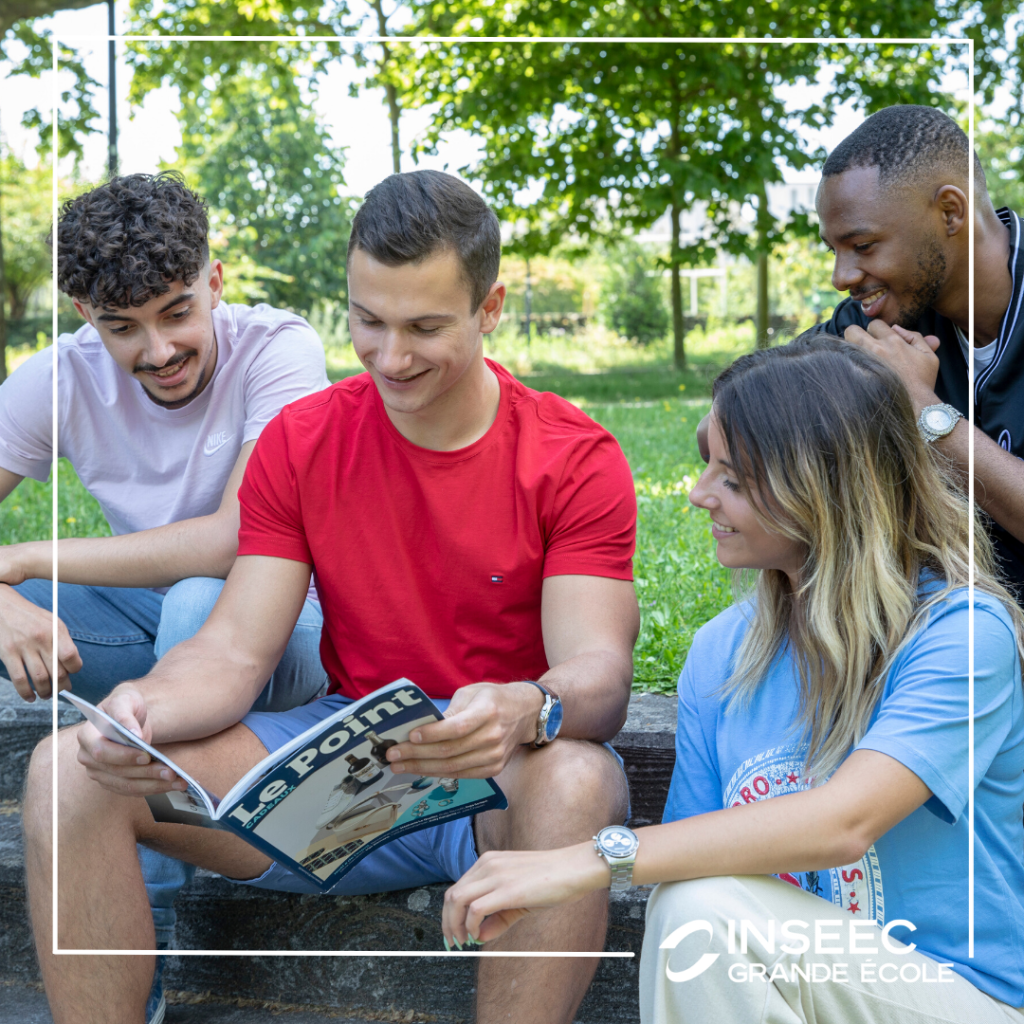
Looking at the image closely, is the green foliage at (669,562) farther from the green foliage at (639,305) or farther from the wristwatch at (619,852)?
the green foliage at (639,305)

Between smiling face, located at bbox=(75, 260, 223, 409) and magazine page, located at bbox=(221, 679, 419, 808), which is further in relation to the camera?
smiling face, located at bbox=(75, 260, 223, 409)

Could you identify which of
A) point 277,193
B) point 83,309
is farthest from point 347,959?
point 277,193

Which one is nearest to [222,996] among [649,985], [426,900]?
[426,900]

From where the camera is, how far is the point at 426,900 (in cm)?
231

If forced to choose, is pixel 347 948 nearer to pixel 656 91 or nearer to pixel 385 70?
pixel 656 91

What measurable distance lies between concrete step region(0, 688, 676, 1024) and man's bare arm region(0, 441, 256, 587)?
0.66m

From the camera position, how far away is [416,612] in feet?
7.26

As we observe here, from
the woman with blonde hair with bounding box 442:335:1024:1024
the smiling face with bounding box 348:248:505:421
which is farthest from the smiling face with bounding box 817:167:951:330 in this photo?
the smiling face with bounding box 348:248:505:421

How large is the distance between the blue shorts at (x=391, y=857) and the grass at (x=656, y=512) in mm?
923

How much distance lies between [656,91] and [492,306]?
24.7 ft

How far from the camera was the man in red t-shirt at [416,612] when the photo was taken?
184 centimetres

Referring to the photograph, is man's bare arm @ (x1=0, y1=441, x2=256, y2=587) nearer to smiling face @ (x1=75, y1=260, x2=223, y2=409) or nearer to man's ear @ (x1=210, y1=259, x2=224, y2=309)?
smiling face @ (x1=75, y1=260, x2=223, y2=409)

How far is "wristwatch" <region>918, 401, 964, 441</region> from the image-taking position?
210 centimetres

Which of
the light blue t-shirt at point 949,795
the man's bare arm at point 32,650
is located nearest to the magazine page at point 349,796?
the light blue t-shirt at point 949,795
